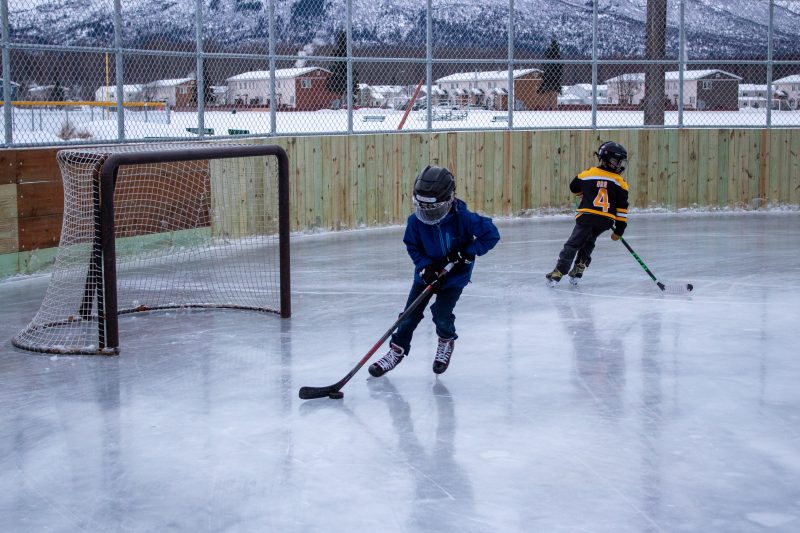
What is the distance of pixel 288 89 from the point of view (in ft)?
43.3

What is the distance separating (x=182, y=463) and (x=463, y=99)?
1053 cm

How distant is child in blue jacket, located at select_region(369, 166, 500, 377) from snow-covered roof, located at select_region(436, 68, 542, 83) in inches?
334

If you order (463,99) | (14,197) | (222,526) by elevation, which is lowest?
(222,526)

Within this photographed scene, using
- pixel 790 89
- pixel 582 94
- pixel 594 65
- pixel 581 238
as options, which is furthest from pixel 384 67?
pixel 790 89

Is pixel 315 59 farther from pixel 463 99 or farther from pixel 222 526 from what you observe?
pixel 222 526

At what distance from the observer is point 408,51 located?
572 inches

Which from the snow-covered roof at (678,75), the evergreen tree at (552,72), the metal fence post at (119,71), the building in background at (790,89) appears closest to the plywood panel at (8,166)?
the metal fence post at (119,71)

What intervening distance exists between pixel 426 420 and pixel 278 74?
27.5ft

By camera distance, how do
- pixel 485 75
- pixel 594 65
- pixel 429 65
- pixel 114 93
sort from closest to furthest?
pixel 114 93, pixel 429 65, pixel 485 75, pixel 594 65

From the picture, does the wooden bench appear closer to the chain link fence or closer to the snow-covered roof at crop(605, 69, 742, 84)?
the chain link fence

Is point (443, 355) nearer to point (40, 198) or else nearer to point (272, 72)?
point (40, 198)

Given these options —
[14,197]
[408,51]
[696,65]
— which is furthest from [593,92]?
[14,197]

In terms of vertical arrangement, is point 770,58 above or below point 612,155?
above

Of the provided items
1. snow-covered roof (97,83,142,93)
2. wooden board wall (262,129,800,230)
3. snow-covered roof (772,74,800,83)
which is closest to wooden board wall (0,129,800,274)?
wooden board wall (262,129,800,230)
